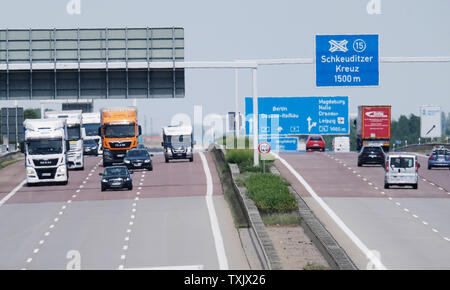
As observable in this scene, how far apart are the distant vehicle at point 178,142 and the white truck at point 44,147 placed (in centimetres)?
1575

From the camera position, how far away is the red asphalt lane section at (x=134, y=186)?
45.2 m

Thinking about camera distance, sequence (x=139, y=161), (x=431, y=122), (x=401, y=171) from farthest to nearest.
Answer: (x=431, y=122) → (x=139, y=161) → (x=401, y=171)

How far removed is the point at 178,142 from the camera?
6650 cm

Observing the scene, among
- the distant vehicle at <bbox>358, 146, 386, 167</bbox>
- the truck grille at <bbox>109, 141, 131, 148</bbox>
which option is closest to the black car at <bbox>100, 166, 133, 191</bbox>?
the truck grille at <bbox>109, 141, 131, 148</bbox>

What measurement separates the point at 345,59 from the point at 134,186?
13.9 meters

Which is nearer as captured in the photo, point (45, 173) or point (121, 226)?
point (121, 226)

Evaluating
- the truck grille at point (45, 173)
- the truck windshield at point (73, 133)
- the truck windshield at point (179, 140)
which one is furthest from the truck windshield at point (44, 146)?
the truck windshield at point (179, 140)

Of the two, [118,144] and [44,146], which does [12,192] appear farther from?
[118,144]

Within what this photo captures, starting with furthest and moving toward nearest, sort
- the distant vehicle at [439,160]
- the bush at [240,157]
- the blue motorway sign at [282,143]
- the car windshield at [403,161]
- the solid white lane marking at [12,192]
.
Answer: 1. the distant vehicle at [439,160]
2. the blue motorway sign at [282,143]
3. the bush at [240,157]
4. the car windshield at [403,161]
5. the solid white lane marking at [12,192]

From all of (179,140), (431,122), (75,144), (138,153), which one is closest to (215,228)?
(138,153)

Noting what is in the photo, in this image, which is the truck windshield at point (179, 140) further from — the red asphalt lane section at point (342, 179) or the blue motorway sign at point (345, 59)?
the blue motorway sign at point (345, 59)

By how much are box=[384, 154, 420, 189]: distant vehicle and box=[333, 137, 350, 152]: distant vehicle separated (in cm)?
4728
